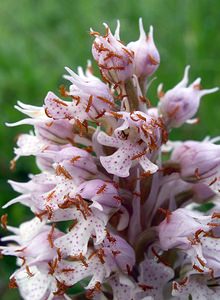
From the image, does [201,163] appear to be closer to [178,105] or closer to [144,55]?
[178,105]

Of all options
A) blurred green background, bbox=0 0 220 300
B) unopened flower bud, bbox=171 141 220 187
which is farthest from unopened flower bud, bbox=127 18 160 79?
blurred green background, bbox=0 0 220 300

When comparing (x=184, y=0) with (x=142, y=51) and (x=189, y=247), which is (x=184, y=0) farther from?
(x=189, y=247)

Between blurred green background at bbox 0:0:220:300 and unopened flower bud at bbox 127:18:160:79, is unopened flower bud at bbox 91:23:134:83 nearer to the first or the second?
unopened flower bud at bbox 127:18:160:79

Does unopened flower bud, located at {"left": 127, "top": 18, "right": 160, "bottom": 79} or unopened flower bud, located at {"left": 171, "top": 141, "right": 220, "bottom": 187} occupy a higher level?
unopened flower bud, located at {"left": 127, "top": 18, "right": 160, "bottom": 79}

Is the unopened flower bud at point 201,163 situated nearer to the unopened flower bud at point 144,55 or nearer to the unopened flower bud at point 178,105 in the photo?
the unopened flower bud at point 178,105

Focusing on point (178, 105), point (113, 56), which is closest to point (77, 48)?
point (178, 105)

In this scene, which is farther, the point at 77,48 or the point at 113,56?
the point at 77,48
